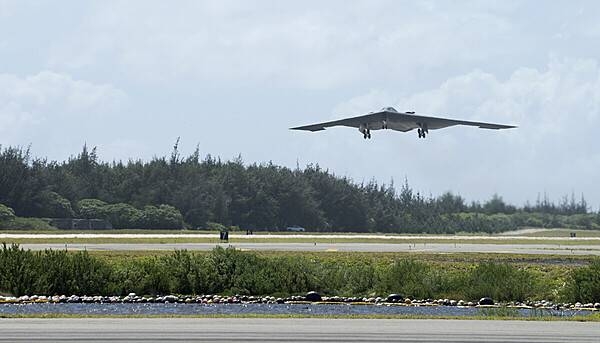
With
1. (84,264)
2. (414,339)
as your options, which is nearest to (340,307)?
(84,264)

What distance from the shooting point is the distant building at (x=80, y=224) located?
103688 millimetres

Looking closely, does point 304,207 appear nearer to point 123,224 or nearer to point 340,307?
point 123,224

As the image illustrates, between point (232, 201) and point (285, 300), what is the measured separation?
9506cm

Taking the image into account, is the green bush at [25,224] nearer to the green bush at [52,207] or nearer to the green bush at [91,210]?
the green bush at [52,207]

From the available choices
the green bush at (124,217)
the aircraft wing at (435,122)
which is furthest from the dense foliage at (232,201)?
the aircraft wing at (435,122)

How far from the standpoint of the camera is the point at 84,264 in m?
34.6

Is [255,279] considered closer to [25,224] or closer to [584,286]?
[584,286]

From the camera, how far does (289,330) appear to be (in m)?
20.3

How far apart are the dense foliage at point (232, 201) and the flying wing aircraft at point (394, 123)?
29.3m

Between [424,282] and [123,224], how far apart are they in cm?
7583

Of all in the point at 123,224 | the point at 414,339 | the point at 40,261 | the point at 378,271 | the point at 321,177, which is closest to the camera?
the point at 414,339

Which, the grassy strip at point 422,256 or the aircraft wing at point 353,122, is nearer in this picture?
the grassy strip at point 422,256

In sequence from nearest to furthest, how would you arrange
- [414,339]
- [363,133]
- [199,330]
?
[414,339] → [199,330] → [363,133]

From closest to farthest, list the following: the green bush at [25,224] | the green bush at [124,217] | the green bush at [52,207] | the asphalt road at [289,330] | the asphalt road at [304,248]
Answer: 1. the asphalt road at [289,330]
2. the asphalt road at [304,248]
3. the green bush at [25,224]
4. the green bush at [124,217]
5. the green bush at [52,207]
